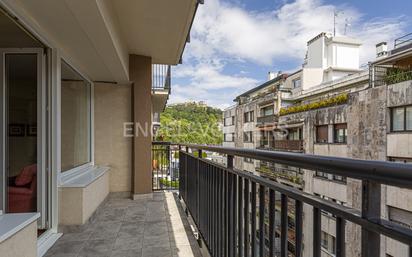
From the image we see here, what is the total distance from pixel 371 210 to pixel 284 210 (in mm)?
438

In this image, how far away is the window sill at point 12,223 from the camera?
1653mm

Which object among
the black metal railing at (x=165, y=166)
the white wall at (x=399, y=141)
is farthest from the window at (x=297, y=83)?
the black metal railing at (x=165, y=166)

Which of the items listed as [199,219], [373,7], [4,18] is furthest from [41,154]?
[373,7]

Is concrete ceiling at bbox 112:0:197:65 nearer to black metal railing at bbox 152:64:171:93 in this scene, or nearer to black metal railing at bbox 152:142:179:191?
black metal railing at bbox 152:142:179:191

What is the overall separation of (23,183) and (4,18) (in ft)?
5.55

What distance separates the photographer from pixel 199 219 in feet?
Answer: 8.86

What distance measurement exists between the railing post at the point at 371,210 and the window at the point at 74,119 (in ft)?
11.6

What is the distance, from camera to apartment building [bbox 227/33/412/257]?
26.0 inches

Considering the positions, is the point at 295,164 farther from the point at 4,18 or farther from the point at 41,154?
the point at 41,154

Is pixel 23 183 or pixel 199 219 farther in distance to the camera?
pixel 23 183

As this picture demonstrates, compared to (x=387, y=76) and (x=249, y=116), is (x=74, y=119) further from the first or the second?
(x=249, y=116)

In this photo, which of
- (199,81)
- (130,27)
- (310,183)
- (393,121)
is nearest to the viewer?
(310,183)

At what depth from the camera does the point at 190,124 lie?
14914 millimetres

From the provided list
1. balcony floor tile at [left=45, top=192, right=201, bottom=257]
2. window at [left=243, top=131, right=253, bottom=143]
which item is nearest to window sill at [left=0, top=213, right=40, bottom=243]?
balcony floor tile at [left=45, top=192, right=201, bottom=257]
